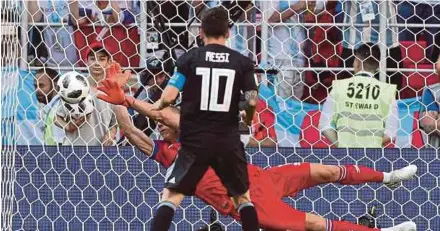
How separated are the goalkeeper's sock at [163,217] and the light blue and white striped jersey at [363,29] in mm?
2364

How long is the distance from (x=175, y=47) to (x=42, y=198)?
1322mm

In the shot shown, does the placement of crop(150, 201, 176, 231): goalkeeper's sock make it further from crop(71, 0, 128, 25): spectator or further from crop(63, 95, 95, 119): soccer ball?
crop(71, 0, 128, 25): spectator

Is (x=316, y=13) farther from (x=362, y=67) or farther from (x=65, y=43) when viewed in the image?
(x=65, y=43)

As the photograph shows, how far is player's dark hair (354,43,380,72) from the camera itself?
8.37m

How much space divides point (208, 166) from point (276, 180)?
0.99 m

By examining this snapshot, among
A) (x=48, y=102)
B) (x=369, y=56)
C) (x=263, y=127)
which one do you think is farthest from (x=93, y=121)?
(x=369, y=56)

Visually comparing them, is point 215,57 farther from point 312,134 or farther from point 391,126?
point 391,126

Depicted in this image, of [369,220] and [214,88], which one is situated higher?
[214,88]

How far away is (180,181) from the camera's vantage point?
663 centimetres

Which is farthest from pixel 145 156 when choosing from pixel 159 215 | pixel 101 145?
pixel 159 215

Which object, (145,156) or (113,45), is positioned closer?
(145,156)

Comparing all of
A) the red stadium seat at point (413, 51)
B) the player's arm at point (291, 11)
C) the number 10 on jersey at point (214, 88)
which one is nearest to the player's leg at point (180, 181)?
the number 10 on jersey at point (214, 88)

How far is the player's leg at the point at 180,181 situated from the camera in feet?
21.6

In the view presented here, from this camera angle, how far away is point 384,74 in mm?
8484
